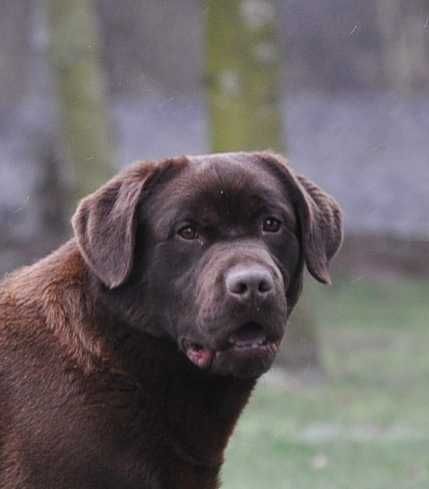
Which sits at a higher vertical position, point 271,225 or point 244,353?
point 271,225

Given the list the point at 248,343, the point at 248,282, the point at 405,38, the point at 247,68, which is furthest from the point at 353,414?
the point at 405,38

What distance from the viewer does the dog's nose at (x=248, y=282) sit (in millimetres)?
5000

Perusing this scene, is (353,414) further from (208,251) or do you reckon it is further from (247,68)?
(208,251)

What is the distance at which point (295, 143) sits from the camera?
79.4ft

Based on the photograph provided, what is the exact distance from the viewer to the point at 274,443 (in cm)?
1031

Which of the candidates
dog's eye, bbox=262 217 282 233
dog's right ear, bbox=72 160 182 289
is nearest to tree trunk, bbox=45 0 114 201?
dog's right ear, bbox=72 160 182 289

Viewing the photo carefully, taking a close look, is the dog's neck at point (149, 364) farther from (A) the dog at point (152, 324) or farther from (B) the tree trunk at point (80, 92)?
(B) the tree trunk at point (80, 92)

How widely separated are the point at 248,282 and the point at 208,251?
0.29 m

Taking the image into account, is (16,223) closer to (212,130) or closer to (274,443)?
(212,130)

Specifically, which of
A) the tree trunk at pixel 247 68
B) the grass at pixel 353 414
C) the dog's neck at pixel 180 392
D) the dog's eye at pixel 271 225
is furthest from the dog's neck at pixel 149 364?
the tree trunk at pixel 247 68

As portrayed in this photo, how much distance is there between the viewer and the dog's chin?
16.8 feet

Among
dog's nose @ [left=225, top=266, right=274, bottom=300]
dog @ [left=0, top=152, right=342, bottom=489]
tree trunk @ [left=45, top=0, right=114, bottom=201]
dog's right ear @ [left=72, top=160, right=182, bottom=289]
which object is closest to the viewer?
dog's nose @ [left=225, top=266, right=274, bottom=300]

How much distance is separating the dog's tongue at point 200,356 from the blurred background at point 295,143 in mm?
3572

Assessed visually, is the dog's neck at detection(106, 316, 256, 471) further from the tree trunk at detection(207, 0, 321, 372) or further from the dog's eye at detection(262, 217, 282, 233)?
the tree trunk at detection(207, 0, 321, 372)
